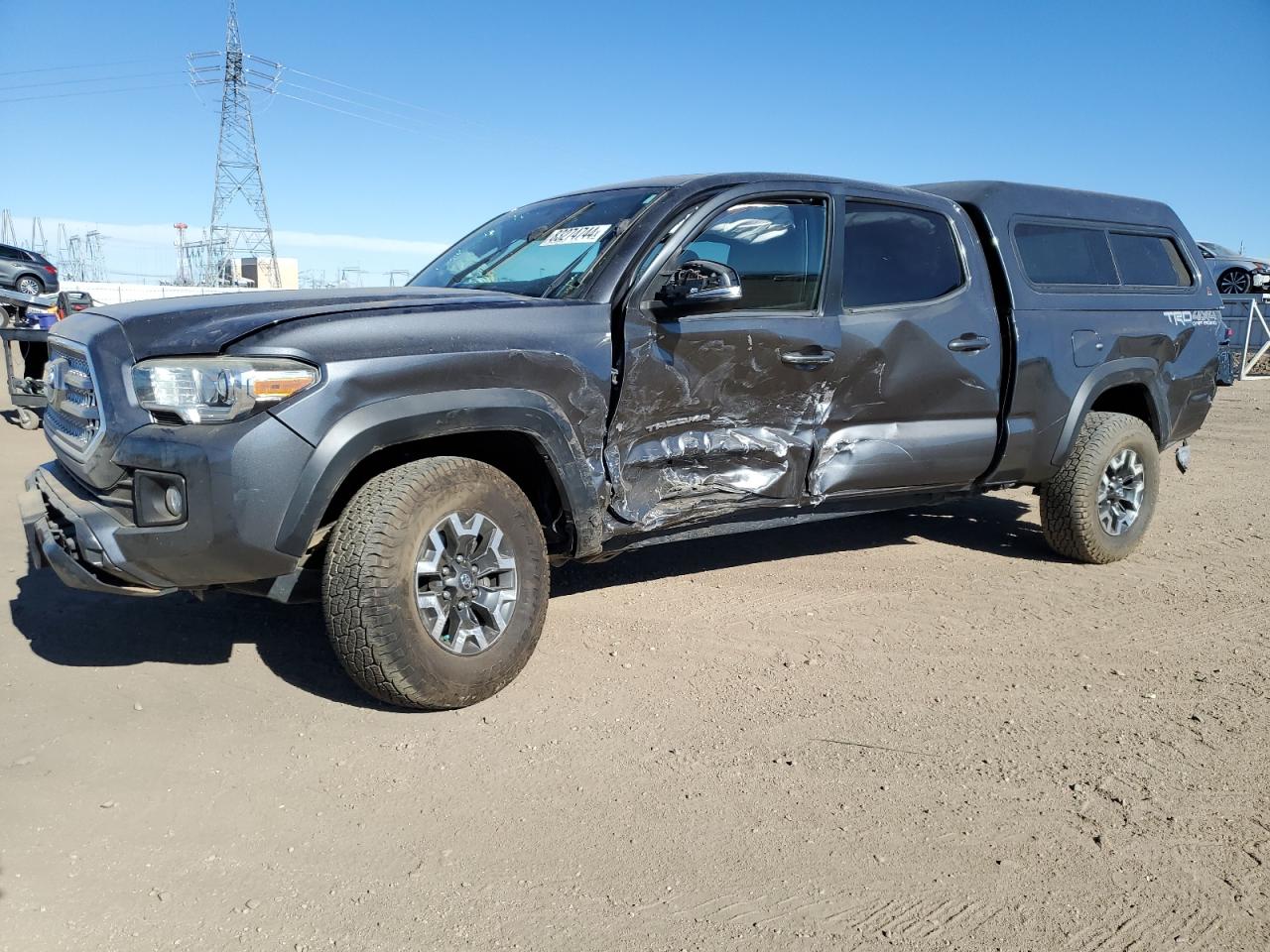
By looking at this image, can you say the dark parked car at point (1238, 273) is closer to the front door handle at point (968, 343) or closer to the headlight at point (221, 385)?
the front door handle at point (968, 343)

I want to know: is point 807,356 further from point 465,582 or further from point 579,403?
point 465,582

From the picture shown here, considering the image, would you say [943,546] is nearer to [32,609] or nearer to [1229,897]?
[1229,897]

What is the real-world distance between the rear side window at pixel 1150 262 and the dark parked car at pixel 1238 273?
15.7m

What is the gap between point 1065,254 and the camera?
5.53 meters

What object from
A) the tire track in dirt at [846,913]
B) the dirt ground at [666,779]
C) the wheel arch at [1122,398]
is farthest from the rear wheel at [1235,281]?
the tire track in dirt at [846,913]

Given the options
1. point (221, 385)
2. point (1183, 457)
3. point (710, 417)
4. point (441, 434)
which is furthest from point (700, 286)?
point (1183, 457)

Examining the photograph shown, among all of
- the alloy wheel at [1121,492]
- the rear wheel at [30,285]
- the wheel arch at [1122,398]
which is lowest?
the alloy wheel at [1121,492]

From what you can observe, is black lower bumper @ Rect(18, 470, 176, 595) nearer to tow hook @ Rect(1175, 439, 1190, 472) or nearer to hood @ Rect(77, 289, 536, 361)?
hood @ Rect(77, 289, 536, 361)

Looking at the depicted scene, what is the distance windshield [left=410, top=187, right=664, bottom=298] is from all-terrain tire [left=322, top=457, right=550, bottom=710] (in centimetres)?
93

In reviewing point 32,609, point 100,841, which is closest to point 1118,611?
point 100,841

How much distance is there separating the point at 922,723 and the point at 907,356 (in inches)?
71.7

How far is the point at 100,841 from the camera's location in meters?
2.65

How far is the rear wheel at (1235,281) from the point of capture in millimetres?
19969

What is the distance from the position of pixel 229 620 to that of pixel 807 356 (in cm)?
271
